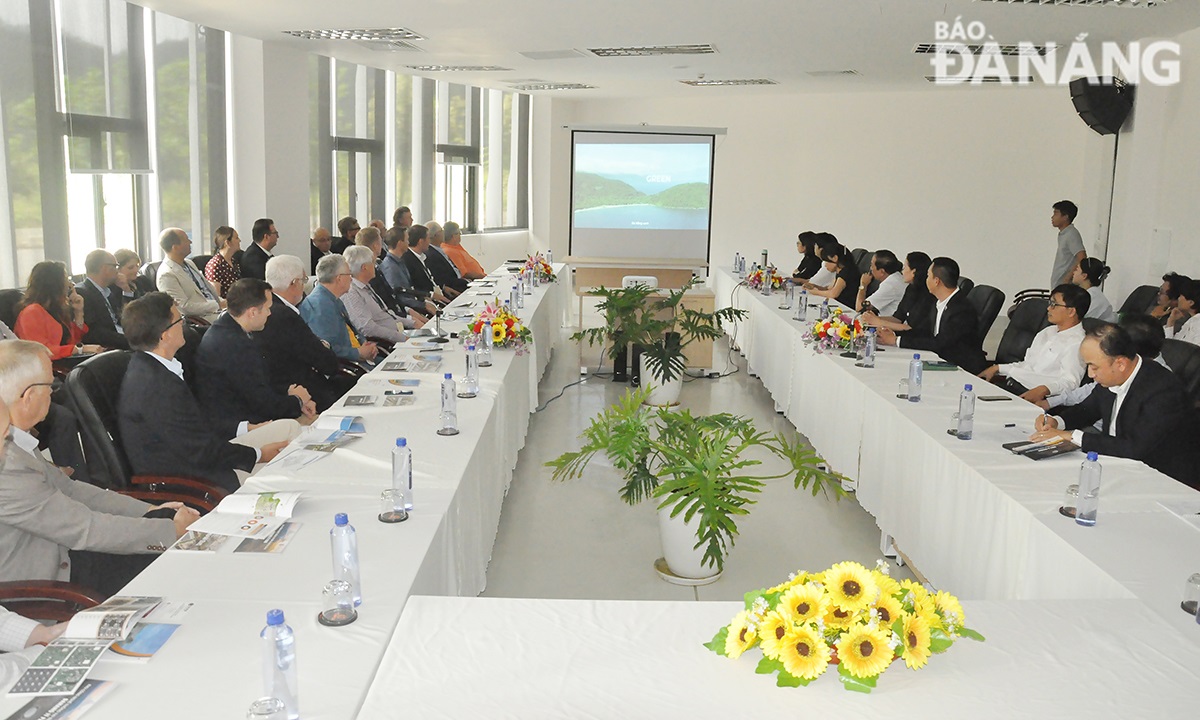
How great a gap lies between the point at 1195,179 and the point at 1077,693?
6.82 metres

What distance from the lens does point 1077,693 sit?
74.5 inches

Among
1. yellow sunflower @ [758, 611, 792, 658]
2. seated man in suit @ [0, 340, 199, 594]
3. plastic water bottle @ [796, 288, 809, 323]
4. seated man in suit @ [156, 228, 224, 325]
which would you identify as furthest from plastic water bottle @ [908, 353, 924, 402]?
seated man in suit @ [156, 228, 224, 325]

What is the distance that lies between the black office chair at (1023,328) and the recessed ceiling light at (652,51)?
3.61 meters

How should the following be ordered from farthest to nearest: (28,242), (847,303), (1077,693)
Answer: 1. (847,303)
2. (28,242)
3. (1077,693)

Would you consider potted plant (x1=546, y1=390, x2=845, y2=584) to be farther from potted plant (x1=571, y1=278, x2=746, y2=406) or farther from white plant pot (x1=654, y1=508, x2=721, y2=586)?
potted plant (x1=571, y1=278, x2=746, y2=406)

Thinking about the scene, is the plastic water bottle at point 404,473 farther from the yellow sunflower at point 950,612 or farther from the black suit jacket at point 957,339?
the black suit jacket at point 957,339

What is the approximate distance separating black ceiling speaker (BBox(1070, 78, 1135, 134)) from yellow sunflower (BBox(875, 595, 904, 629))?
854 centimetres

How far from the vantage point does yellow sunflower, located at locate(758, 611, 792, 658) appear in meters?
1.83

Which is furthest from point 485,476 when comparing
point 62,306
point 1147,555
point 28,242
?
point 28,242

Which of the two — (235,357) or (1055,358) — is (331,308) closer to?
(235,357)

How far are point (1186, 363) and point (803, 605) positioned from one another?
11.7 feet

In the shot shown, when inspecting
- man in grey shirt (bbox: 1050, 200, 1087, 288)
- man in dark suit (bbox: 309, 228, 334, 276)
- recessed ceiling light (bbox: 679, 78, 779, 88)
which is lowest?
man in dark suit (bbox: 309, 228, 334, 276)

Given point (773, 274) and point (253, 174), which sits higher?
point (253, 174)

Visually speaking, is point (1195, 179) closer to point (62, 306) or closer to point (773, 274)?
point (773, 274)
